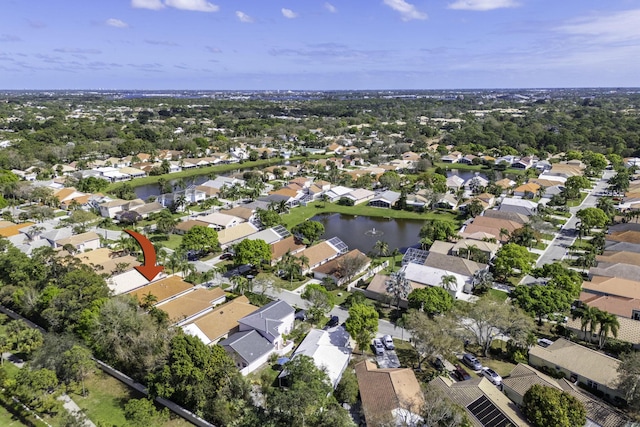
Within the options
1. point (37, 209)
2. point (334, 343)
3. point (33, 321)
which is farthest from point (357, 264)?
point (37, 209)

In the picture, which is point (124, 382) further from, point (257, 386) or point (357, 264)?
point (357, 264)

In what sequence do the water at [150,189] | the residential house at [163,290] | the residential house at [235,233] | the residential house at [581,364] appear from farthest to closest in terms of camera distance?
the water at [150,189] → the residential house at [235,233] → the residential house at [163,290] → the residential house at [581,364]

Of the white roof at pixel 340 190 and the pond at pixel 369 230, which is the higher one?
the white roof at pixel 340 190

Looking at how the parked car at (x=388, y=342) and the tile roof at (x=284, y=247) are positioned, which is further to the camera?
the tile roof at (x=284, y=247)

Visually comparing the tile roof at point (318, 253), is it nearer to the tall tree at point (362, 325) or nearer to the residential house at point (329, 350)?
the residential house at point (329, 350)

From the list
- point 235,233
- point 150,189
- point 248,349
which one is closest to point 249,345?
point 248,349

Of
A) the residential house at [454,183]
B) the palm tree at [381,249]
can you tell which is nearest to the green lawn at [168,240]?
the palm tree at [381,249]
